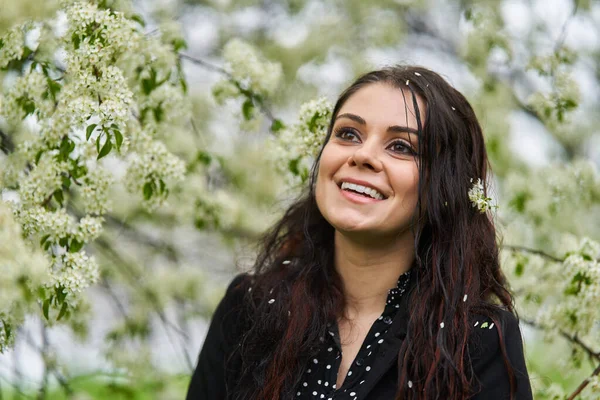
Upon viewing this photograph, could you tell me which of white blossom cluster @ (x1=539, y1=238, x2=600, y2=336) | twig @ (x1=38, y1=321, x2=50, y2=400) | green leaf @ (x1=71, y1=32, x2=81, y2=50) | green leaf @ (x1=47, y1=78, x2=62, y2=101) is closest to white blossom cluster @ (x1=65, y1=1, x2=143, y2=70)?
green leaf @ (x1=71, y1=32, x2=81, y2=50)

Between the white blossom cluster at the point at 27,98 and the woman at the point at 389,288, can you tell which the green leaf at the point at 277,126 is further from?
the white blossom cluster at the point at 27,98

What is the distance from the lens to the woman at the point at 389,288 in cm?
217

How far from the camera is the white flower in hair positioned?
7.21 ft

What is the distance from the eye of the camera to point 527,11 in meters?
4.74

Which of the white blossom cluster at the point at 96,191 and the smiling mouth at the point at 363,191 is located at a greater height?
the white blossom cluster at the point at 96,191

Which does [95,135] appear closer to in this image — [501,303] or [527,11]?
[501,303]

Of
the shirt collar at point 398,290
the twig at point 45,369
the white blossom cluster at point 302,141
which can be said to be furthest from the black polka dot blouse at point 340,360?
the twig at point 45,369

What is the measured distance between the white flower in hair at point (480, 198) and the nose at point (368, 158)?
28cm

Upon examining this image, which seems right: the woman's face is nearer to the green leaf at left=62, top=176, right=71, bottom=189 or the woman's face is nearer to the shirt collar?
the shirt collar

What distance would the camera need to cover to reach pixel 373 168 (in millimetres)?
2191

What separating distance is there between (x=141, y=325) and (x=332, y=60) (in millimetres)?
2221

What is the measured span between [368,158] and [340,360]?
0.55m

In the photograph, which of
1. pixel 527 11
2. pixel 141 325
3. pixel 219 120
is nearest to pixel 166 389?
pixel 141 325

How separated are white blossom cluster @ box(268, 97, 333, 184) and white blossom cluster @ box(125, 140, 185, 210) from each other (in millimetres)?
396
